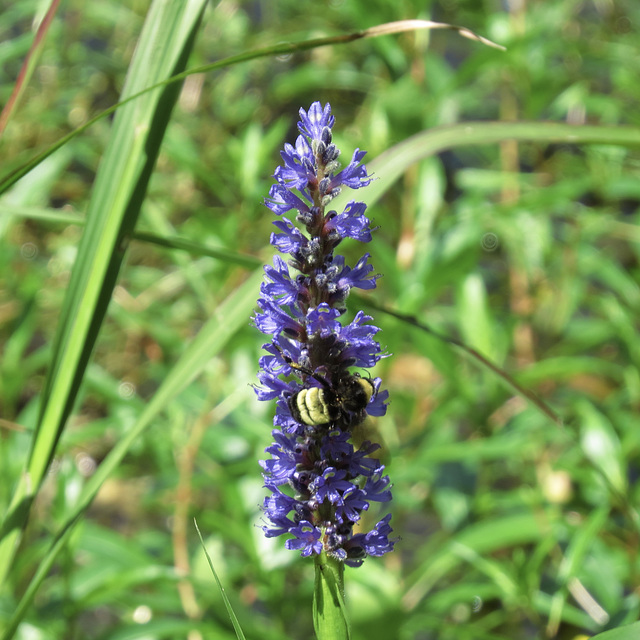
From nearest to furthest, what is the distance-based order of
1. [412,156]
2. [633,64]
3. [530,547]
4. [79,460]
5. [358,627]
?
[412,156]
[358,627]
[530,547]
[633,64]
[79,460]

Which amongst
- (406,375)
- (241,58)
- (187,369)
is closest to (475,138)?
(241,58)

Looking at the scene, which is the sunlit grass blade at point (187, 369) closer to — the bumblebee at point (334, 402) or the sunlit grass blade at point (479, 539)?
the bumblebee at point (334, 402)

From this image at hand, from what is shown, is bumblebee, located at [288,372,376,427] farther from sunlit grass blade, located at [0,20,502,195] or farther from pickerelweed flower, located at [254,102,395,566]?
sunlit grass blade, located at [0,20,502,195]

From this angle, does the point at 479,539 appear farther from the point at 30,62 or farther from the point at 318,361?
the point at 30,62

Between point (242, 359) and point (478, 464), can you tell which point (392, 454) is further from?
point (242, 359)

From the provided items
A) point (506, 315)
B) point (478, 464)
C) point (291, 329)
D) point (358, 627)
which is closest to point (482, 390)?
point (478, 464)
